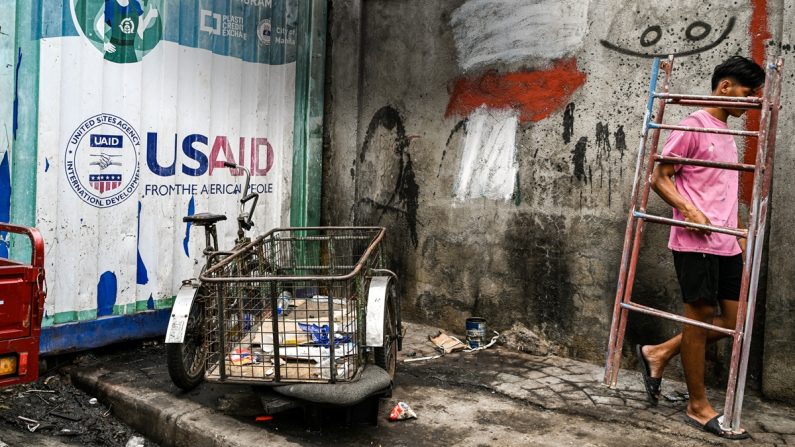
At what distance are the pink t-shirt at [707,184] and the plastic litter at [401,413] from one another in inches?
71.6

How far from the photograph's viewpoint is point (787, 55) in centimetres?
448

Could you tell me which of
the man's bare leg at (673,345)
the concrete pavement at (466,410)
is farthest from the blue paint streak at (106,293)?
the man's bare leg at (673,345)

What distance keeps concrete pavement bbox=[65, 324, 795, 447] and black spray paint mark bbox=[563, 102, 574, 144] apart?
1677 millimetres

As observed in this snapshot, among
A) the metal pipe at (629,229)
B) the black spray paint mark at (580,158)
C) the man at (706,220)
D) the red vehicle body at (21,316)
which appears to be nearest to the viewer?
the red vehicle body at (21,316)

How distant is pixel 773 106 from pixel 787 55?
0.61 metres

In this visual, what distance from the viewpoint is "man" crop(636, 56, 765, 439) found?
4.18m

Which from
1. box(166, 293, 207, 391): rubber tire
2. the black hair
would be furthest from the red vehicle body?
the black hair

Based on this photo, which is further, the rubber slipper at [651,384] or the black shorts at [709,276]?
the rubber slipper at [651,384]

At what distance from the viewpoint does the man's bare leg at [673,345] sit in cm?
427

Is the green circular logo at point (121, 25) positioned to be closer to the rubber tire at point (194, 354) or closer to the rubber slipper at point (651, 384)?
the rubber tire at point (194, 354)

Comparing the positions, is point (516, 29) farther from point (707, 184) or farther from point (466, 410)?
point (466, 410)

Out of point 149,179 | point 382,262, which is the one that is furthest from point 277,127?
point 382,262

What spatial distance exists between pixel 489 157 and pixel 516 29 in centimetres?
102

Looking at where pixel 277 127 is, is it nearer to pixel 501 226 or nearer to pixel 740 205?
pixel 501 226
